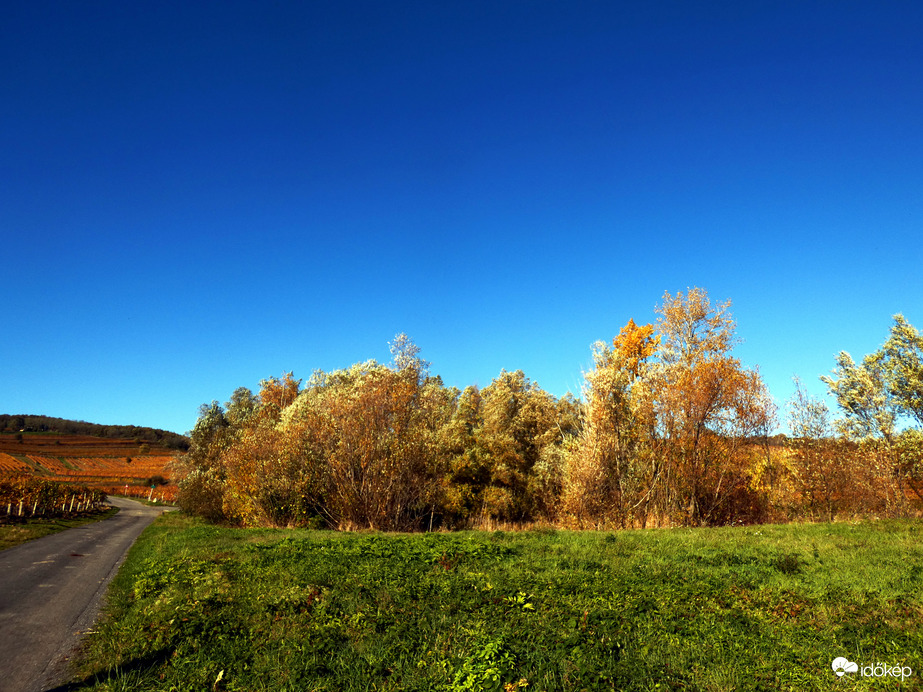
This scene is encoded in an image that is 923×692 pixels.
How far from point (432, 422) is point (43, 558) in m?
21.4

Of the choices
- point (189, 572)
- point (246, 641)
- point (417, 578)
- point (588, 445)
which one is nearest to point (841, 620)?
point (417, 578)

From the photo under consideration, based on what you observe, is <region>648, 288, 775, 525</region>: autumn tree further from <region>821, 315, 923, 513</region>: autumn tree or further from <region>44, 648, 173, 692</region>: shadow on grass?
<region>44, 648, 173, 692</region>: shadow on grass

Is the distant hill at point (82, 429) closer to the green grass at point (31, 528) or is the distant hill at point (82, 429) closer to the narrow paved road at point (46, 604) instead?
the green grass at point (31, 528)

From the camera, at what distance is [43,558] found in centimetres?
1964

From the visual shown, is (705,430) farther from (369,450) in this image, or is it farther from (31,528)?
(31,528)

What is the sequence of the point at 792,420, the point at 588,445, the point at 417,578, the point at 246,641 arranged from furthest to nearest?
the point at 792,420 < the point at 588,445 < the point at 417,578 < the point at 246,641

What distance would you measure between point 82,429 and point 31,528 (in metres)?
193

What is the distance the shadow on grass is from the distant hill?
175m

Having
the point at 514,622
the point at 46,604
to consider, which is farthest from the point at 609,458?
the point at 46,604

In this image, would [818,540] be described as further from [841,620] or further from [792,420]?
[792,420]

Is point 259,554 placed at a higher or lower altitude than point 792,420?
lower
